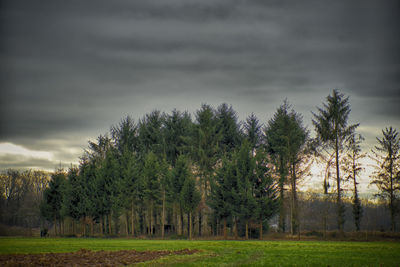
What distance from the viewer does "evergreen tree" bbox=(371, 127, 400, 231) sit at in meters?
45.6

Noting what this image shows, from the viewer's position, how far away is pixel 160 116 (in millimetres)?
67875

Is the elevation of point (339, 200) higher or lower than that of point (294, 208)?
higher

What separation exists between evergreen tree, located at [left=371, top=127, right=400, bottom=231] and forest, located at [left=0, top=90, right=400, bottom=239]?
0.12 metres

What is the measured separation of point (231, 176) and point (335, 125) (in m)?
15.3

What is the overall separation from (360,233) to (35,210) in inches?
2436

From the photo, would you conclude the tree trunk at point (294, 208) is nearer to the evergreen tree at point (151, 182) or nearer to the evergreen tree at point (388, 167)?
the evergreen tree at point (388, 167)

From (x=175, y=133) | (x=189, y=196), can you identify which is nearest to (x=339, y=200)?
(x=189, y=196)

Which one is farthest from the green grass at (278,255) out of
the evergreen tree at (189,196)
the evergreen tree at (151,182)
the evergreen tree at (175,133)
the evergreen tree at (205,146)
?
the evergreen tree at (175,133)

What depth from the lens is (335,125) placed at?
45156 mm

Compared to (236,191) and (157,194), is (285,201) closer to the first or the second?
(236,191)

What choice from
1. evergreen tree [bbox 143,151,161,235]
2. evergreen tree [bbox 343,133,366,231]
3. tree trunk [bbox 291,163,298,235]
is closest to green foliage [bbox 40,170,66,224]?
evergreen tree [bbox 143,151,161,235]

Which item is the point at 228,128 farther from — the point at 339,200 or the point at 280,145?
the point at 339,200

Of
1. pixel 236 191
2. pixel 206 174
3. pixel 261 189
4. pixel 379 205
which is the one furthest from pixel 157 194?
pixel 379 205

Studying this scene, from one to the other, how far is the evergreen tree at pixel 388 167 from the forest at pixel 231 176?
123mm
